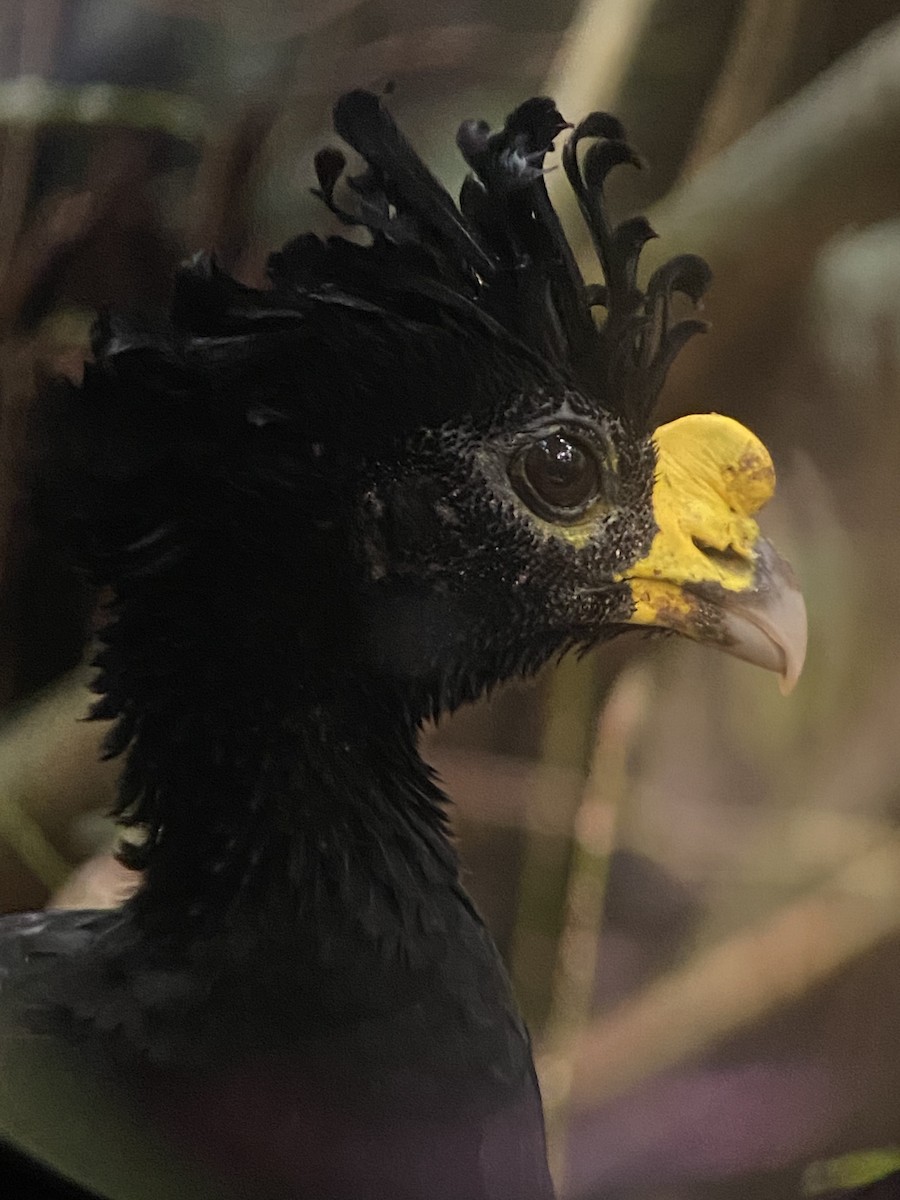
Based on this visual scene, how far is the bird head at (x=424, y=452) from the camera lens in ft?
1.40

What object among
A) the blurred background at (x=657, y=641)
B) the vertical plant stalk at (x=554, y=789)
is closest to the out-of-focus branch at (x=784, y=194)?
the blurred background at (x=657, y=641)

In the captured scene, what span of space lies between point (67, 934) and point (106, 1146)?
94 millimetres

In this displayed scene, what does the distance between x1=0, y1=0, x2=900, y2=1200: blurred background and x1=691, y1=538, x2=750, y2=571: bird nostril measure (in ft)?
0.09

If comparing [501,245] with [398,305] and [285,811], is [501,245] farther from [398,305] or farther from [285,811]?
[285,811]

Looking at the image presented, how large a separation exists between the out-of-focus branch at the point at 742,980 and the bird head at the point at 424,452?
11 cm

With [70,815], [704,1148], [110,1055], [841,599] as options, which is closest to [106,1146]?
[110,1055]

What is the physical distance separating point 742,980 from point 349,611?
238 mm

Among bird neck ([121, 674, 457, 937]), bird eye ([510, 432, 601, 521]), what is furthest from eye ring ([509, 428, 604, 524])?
bird neck ([121, 674, 457, 937])

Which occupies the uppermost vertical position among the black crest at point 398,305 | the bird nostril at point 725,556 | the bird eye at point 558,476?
the black crest at point 398,305

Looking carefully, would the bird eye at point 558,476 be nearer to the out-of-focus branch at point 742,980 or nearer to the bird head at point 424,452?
the bird head at point 424,452

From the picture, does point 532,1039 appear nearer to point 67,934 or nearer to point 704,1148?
point 704,1148

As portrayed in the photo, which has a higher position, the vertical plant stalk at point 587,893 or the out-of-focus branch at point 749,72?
the out-of-focus branch at point 749,72

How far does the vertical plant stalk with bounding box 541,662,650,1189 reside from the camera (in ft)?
1.55

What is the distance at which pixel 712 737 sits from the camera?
0.47m
